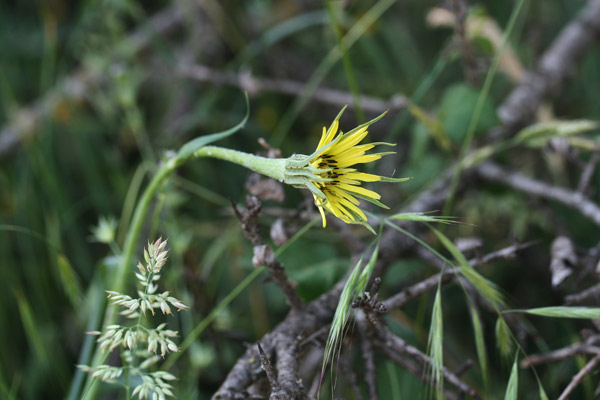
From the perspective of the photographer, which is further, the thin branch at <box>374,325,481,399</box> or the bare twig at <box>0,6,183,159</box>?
the bare twig at <box>0,6,183,159</box>

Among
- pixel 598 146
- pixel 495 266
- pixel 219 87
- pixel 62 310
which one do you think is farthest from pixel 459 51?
pixel 62 310

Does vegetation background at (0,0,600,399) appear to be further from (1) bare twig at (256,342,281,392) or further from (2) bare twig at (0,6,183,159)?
(1) bare twig at (256,342,281,392)

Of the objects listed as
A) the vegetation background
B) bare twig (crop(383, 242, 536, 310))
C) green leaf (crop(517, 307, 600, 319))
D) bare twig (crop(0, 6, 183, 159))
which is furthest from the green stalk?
bare twig (crop(0, 6, 183, 159))

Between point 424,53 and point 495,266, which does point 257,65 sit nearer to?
point 424,53

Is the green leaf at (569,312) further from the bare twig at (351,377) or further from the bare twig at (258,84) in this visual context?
the bare twig at (258,84)

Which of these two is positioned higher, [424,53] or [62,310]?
[424,53]

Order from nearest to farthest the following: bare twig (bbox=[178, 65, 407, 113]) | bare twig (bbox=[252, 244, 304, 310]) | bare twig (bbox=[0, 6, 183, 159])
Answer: bare twig (bbox=[252, 244, 304, 310]) → bare twig (bbox=[178, 65, 407, 113]) → bare twig (bbox=[0, 6, 183, 159])

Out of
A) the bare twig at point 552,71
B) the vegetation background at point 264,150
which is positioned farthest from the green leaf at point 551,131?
the bare twig at point 552,71
